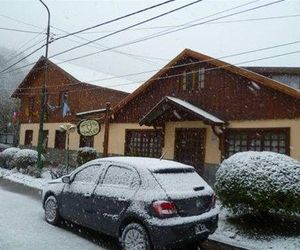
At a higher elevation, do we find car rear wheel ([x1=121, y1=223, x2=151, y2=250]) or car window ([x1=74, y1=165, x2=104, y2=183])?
car window ([x1=74, y1=165, x2=104, y2=183])

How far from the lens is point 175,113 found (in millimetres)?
17094

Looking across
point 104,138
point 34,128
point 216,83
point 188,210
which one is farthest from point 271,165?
point 34,128

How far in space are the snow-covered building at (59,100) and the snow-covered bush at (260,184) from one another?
1516 cm

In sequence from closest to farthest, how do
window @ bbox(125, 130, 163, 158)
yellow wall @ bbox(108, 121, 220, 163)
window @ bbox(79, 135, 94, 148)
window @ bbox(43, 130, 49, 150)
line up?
yellow wall @ bbox(108, 121, 220, 163) → window @ bbox(125, 130, 163, 158) → window @ bbox(79, 135, 94, 148) → window @ bbox(43, 130, 49, 150)

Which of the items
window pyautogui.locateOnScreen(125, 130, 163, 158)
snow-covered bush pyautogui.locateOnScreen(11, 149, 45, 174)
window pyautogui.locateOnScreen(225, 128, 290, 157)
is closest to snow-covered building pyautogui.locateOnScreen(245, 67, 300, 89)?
window pyautogui.locateOnScreen(225, 128, 290, 157)

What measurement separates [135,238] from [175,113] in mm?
10993

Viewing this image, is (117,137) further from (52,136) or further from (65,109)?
(52,136)

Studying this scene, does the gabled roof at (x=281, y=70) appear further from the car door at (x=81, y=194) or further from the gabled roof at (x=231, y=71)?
the car door at (x=81, y=194)

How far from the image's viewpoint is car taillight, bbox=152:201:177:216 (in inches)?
243

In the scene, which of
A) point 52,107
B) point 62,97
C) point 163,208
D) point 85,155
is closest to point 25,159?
point 85,155

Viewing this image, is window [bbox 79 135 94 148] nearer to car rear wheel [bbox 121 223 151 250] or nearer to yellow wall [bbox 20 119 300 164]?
yellow wall [bbox 20 119 300 164]

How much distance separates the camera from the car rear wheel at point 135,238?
6289mm

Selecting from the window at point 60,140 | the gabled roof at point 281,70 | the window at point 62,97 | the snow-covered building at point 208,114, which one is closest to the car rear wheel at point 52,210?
the snow-covered building at point 208,114

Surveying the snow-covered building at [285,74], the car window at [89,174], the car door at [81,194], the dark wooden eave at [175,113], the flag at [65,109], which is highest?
the snow-covered building at [285,74]
